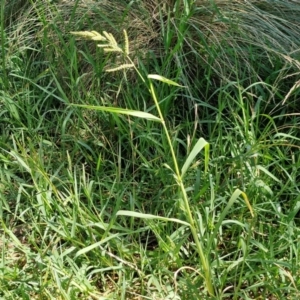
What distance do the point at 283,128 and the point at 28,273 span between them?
3.02 feet

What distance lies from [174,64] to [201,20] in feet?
0.67

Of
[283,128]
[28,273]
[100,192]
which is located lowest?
[28,273]

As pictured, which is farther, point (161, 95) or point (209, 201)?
point (161, 95)

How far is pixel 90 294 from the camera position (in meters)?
1.65

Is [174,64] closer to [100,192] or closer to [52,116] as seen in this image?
[52,116]

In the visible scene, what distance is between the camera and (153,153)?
6.65 ft

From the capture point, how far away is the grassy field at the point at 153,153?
5.43 ft

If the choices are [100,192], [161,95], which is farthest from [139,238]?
[161,95]

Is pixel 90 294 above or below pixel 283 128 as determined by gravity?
below

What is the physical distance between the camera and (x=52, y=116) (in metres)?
2.27

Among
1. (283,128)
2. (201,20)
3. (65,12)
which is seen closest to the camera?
(283,128)

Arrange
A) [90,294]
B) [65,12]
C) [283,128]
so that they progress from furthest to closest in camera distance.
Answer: [65,12] → [283,128] → [90,294]

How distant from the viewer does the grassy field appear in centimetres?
165

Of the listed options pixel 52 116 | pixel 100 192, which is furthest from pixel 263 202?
pixel 52 116
